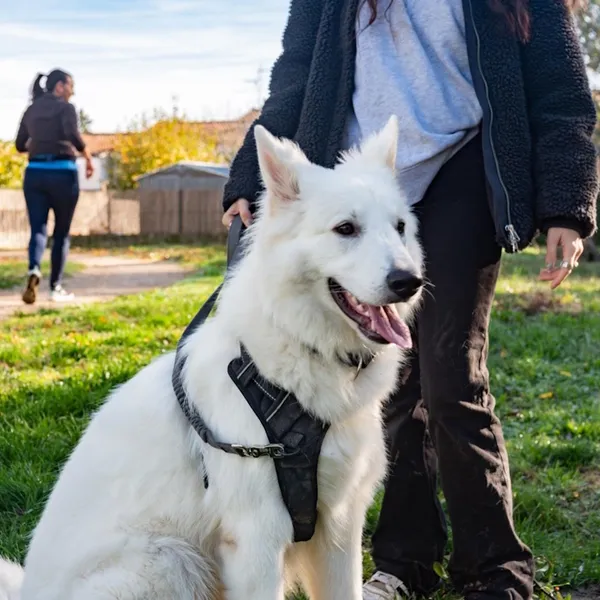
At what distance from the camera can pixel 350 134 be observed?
3.09 metres

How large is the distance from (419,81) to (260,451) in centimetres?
142

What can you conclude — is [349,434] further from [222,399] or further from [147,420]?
[147,420]

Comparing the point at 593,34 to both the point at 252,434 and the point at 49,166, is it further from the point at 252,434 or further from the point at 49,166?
the point at 252,434

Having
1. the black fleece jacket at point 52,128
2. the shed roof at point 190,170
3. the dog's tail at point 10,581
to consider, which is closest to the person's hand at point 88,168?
the black fleece jacket at point 52,128

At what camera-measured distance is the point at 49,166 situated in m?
9.22

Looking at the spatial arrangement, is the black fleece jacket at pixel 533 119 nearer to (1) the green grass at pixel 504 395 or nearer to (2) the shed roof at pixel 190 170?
(1) the green grass at pixel 504 395

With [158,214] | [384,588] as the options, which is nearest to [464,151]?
[384,588]

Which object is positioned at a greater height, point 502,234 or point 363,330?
point 502,234

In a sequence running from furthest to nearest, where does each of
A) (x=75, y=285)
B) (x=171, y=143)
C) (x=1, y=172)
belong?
1. (x=171, y=143)
2. (x=1, y=172)
3. (x=75, y=285)

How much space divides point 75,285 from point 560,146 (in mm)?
10463

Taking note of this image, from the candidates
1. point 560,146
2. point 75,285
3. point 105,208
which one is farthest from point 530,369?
point 105,208

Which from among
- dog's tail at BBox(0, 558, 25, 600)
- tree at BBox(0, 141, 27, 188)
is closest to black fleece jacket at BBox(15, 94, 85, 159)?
dog's tail at BBox(0, 558, 25, 600)

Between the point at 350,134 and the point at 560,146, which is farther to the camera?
the point at 350,134

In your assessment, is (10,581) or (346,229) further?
(10,581)
